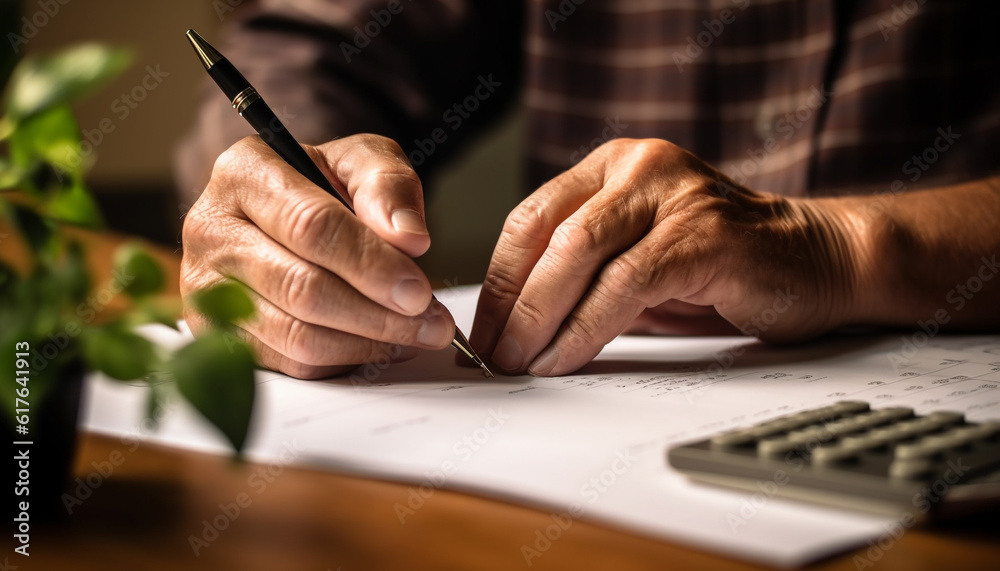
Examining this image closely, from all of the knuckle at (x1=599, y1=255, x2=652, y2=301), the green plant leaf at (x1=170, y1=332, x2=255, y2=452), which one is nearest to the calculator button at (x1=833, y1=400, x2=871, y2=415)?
the knuckle at (x1=599, y1=255, x2=652, y2=301)

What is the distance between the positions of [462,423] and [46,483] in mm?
217

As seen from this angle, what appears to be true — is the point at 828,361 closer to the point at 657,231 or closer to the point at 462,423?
the point at 657,231

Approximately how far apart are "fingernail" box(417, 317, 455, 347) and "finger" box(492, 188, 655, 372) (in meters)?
0.05

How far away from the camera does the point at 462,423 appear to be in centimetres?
50

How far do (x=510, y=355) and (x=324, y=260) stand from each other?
0.53ft

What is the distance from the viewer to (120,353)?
0.29m

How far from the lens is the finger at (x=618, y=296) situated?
2.15 feet

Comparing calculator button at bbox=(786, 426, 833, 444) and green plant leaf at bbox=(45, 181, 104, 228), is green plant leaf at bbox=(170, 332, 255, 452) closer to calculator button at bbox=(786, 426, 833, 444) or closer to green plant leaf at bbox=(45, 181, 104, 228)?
green plant leaf at bbox=(45, 181, 104, 228)

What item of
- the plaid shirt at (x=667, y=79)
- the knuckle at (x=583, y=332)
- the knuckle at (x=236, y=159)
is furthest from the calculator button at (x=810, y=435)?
the plaid shirt at (x=667, y=79)

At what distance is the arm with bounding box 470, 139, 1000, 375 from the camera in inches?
25.9

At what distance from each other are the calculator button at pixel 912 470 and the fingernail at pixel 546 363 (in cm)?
32

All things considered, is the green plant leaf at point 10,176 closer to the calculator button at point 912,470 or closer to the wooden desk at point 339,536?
the wooden desk at point 339,536

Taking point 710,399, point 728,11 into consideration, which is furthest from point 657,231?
point 728,11

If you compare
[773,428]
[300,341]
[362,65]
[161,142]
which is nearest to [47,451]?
[300,341]
